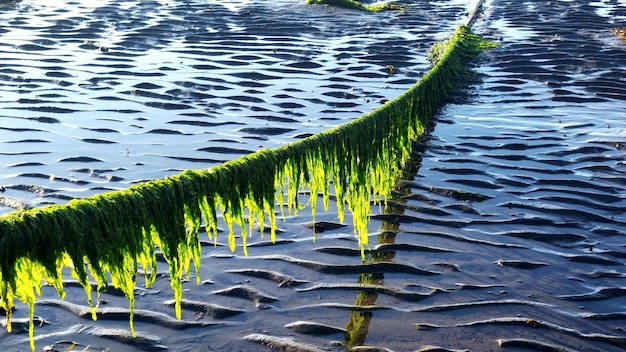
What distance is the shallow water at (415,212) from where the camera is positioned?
598 centimetres

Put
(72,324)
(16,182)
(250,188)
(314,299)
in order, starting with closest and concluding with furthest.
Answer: (250,188) < (72,324) < (314,299) < (16,182)

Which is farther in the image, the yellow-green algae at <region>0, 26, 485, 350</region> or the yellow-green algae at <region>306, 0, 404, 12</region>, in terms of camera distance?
the yellow-green algae at <region>306, 0, 404, 12</region>

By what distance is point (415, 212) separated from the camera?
8211mm

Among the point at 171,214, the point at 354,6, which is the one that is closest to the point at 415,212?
the point at 171,214

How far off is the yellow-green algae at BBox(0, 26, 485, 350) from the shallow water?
56 cm

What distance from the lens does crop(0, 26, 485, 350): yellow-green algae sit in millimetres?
4043

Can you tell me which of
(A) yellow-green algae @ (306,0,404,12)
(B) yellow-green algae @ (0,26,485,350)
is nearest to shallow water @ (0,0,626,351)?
(B) yellow-green algae @ (0,26,485,350)

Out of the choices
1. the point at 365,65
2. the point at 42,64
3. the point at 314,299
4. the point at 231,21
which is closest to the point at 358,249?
the point at 314,299

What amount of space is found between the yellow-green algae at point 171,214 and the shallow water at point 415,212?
1.84ft

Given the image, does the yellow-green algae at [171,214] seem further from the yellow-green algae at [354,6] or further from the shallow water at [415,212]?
the yellow-green algae at [354,6]

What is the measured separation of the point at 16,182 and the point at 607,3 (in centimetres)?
1937

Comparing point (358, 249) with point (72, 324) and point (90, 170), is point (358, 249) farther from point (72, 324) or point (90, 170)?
point (90, 170)

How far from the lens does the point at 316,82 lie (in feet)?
44.6

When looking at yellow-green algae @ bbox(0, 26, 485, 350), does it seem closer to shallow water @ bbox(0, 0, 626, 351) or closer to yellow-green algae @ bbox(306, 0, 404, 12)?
shallow water @ bbox(0, 0, 626, 351)
